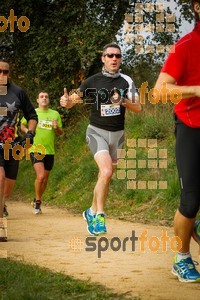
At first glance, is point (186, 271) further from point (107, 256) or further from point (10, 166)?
point (10, 166)

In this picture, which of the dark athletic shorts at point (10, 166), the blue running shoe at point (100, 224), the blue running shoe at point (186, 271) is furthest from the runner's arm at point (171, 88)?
the dark athletic shorts at point (10, 166)

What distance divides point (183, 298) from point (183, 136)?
1268mm

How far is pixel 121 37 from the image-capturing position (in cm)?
2431

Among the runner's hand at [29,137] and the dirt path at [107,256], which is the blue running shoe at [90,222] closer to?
the dirt path at [107,256]

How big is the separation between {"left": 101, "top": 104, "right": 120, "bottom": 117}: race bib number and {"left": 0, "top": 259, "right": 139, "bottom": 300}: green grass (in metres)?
3.29

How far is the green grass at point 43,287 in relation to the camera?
18.0ft

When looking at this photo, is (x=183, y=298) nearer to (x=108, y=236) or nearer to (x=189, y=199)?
(x=189, y=199)

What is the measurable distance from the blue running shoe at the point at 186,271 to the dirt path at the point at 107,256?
0.07 m

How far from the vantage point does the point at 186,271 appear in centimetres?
614

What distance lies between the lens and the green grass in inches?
215

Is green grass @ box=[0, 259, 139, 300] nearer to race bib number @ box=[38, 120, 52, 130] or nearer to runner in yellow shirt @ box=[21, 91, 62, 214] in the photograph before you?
runner in yellow shirt @ box=[21, 91, 62, 214]

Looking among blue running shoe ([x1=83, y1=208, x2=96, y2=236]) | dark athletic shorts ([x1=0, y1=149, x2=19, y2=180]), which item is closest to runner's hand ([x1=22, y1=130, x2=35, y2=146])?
dark athletic shorts ([x1=0, y1=149, x2=19, y2=180])

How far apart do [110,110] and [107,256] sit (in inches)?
93.9

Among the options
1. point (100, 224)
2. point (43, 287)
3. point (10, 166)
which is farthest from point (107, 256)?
point (10, 166)
